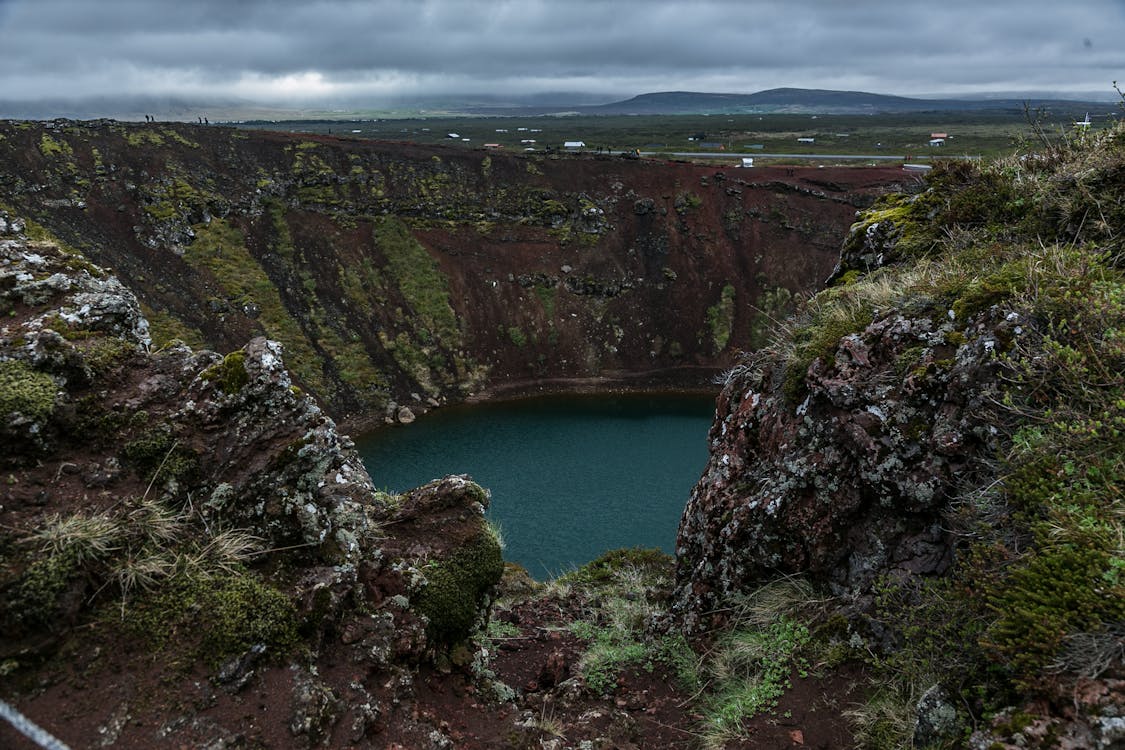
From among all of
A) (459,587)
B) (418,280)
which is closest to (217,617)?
(459,587)

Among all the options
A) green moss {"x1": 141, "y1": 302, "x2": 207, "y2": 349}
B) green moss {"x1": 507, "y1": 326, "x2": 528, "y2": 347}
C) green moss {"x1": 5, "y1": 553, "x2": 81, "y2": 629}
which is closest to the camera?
green moss {"x1": 5, "y1": 553, "x2": 81, "y2": 629}

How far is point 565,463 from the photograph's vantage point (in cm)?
3888

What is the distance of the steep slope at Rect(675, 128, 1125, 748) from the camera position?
5148 mm

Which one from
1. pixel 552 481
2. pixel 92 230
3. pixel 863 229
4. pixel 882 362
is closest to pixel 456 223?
pixel 92 230

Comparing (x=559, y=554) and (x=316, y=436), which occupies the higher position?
(x=316, y=436)

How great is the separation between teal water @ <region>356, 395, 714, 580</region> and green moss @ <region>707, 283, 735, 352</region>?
7.54 metres

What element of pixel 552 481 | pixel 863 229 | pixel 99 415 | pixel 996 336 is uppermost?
pixel 863 229

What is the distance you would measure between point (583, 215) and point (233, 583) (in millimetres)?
57916

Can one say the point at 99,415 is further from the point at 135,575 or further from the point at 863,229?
the point at 863,229

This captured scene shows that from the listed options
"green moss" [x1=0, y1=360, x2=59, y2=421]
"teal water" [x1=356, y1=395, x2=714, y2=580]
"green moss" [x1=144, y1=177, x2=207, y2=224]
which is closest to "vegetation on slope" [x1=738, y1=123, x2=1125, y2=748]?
"green moss" [x1=0, y1=360, x2=59, y2=421]

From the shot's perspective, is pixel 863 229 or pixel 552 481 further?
pixel 552 481

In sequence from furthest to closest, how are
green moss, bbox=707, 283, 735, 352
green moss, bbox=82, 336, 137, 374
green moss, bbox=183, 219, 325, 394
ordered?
green moss, bbox=707, 283, 735, 352
green moss, bbox=183, 219, 325, 394
green moss, bbox=82, 336, 137, 374

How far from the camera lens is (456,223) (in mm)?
59438

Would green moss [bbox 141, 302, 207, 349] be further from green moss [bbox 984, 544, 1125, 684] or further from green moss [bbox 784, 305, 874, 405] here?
green moss [bbox 984, 544, 1125, 684]
